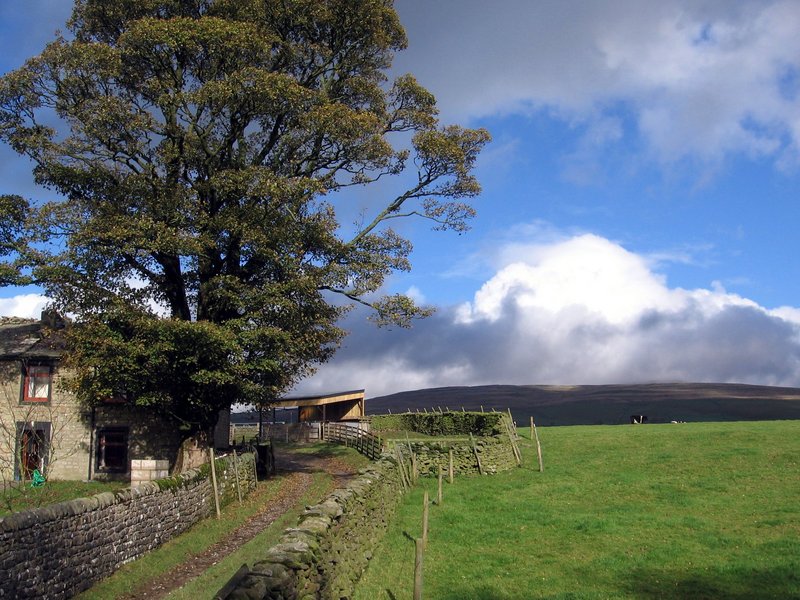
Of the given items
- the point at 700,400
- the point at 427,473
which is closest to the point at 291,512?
the point at 427,473

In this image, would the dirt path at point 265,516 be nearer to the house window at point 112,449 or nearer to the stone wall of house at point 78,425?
the stone wall of house at point 78,425

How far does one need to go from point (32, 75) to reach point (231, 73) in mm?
8479

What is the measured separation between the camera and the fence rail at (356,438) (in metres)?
42.2

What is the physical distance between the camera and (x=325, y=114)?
29.3 metres

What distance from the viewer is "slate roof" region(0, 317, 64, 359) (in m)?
35.3

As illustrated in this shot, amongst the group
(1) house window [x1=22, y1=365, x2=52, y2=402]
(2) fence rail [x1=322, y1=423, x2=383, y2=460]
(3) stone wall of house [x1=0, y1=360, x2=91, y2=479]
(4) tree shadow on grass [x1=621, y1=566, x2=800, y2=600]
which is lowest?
(4) tree shadow on grass [x1=621, y1=566, x2=800, y2=600]

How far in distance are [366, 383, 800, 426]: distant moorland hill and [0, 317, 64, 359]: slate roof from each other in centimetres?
4239

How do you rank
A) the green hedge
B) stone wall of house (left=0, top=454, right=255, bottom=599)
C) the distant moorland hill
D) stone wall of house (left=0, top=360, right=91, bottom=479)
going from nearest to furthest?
stone wall of house (left=0, top=454, right=255, bottom=599) < stone wall of house (left=0, top=360, right=91, bottom=479) < the green hedge < the distant moorland hill

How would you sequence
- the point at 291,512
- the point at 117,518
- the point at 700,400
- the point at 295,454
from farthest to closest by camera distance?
the point at 700,400, the point at 295,454, the point at 291,512, the point at 117,518

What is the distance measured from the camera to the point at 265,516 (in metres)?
24.4

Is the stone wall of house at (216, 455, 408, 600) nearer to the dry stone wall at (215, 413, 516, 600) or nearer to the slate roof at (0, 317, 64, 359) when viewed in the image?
the dry stone wall at (215, 413, 516, 600)

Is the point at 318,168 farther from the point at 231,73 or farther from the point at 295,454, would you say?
the point at 295,454

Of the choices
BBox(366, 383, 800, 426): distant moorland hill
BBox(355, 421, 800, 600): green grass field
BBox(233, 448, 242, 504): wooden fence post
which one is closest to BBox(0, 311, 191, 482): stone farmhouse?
BBox(233, 448, 242, 504): wooden fence post

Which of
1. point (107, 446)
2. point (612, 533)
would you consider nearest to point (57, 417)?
point (107, 446)
